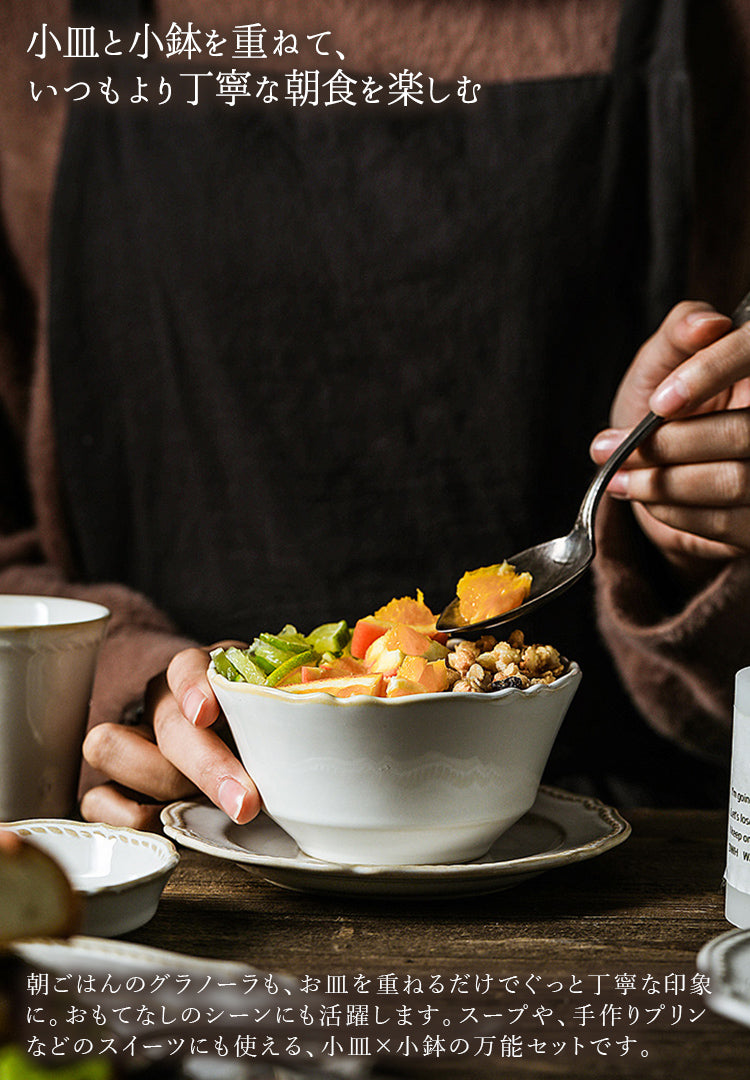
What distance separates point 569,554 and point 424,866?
0.26m

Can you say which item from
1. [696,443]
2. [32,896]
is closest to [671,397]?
[696,443]

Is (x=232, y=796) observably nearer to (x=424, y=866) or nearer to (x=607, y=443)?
(x=424, y=866)

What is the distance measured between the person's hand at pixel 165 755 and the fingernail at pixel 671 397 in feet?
1.07

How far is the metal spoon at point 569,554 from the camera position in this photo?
606 millimetres

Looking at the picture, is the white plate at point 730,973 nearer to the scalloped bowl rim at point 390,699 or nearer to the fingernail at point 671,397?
the scalloped bowl rim at point 390,699

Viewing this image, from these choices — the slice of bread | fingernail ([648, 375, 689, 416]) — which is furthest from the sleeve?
the slice of bread

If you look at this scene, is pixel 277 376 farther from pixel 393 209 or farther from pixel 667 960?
pixel 667 960

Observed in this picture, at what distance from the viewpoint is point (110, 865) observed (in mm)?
473

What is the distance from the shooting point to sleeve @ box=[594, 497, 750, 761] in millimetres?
800

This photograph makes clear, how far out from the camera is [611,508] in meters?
0.84

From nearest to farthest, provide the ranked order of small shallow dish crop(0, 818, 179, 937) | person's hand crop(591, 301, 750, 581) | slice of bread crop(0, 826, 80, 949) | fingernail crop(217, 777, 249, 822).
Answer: slice of bread crop(0, 826, 80, 949) → small shallow dish crop(0, 818, 179, 937) → fingernail crop(217, 777, 249, 822) → person's hand crop(591, 301, 750, 581)

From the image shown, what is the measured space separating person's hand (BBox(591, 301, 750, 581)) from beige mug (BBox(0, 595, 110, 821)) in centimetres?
36

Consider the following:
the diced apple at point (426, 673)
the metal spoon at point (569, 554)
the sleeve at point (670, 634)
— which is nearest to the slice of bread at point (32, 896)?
the diced apple at point (426, 673)

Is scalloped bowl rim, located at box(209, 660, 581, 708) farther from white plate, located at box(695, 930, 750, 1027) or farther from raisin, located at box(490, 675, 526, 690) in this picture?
white plate, located at box(695, 930, 750, 1027)
